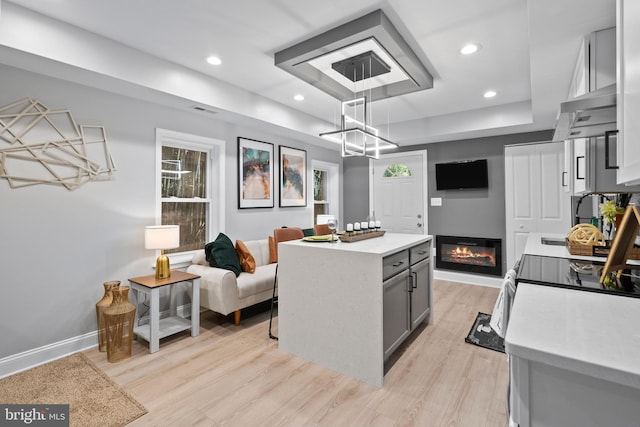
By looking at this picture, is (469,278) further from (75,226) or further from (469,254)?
(75,226)

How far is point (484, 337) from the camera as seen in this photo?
115 inches

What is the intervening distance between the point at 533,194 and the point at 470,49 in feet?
9.11

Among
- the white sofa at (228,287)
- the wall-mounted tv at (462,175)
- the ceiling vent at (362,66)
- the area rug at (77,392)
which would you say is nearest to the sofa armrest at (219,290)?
the white sofa at (228,287)

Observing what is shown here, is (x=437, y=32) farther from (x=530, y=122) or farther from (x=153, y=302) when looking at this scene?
(x=153, y=302)

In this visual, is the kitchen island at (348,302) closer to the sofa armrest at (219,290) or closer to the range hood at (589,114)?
the sofa armrest at (219,290)

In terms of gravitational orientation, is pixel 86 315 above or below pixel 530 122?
below

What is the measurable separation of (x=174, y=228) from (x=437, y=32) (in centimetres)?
288

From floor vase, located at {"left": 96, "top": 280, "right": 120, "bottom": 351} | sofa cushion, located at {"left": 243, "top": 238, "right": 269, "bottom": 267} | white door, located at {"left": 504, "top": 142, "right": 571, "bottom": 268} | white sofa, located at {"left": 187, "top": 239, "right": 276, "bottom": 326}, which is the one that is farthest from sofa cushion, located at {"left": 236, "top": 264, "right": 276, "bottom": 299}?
white door, located at {"left": 504, "top": 142, "right": 571, "bottom": 268}

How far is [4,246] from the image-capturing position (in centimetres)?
235

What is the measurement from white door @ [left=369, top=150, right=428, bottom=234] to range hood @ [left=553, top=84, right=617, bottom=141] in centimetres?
373

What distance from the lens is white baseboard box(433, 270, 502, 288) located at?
4774 mm

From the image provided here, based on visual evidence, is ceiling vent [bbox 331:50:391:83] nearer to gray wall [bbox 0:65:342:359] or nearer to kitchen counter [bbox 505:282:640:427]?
gray wall [bbox 0:65:342:359]

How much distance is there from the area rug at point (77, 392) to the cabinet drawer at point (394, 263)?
1.77 metres

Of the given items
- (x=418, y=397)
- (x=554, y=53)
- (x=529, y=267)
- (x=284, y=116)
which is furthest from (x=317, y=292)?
(x=284, y=116)
